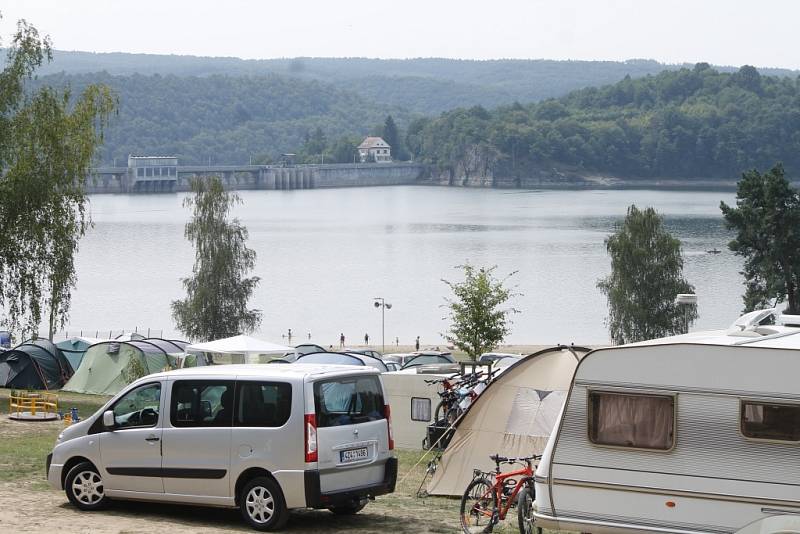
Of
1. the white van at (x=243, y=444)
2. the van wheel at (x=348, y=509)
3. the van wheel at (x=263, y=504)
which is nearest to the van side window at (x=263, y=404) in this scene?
the white van at (x=243, y=444)

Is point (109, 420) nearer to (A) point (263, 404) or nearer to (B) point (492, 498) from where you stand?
(A) point (263, 404)

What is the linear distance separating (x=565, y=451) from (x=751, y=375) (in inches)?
51.9

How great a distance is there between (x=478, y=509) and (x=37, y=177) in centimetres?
1555

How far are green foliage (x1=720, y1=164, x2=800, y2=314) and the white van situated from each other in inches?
1456

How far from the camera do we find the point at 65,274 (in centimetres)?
2394

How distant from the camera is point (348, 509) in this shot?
34.4 feet

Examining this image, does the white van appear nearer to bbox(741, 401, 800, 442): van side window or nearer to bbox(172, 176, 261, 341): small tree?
bbox(741, 401, 800, 442): van side window

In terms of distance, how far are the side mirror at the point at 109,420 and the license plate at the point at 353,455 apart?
2.12 metres

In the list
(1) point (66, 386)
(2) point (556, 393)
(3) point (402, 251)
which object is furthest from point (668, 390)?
(3) point (402, 251)

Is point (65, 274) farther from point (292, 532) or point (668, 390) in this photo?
point (668, 390)

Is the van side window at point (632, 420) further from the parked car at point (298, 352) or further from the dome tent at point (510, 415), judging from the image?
the parked car at point (298, 352)

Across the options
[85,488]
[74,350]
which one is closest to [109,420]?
[85,488]

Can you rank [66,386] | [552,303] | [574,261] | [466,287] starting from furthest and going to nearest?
1. [574,261]
2. [552,303]
3. [466,287]
4. [66,386]

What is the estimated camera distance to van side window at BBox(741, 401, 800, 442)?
286 inches
